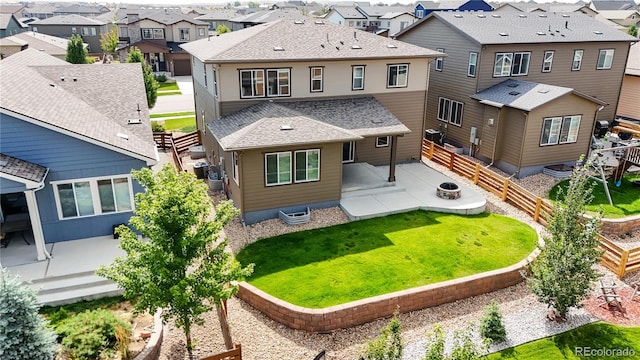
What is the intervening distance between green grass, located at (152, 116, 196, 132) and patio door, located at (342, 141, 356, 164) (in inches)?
551

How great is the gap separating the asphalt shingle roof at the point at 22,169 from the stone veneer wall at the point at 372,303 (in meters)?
7.24

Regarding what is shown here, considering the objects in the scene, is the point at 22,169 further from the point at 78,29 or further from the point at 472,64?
the point at 78,29

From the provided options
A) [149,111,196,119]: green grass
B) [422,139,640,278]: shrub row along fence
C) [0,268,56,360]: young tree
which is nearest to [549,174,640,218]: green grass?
[422,139,640,278]: shrub row along fence

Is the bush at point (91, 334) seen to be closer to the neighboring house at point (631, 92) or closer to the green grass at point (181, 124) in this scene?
the green grass at point (181, 124)

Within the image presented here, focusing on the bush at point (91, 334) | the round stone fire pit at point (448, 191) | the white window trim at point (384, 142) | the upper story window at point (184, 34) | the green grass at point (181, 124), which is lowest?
the green grass at point (181, 124)

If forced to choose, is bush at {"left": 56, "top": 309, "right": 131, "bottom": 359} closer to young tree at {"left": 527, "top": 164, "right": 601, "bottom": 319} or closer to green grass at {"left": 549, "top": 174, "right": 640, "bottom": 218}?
young tree at {"left": 527, "top": 164, "right": 601, "bottom": 319}

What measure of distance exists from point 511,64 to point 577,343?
18.6 m

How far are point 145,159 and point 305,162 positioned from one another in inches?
245

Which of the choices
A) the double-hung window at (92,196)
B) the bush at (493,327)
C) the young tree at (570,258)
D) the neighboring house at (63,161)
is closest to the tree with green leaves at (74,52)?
the neighboring house at (63,161)

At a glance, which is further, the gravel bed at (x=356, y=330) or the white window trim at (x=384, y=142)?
the white window trim at (x=384, y=142)

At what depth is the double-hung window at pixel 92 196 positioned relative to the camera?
→ 1516 cm

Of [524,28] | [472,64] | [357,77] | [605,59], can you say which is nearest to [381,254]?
[357,77]

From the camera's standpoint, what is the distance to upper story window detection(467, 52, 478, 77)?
25.7 m

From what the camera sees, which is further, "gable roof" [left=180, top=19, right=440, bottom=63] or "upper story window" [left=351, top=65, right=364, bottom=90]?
"upper story window" [left=351, top=65, right=364, bottom=90]
